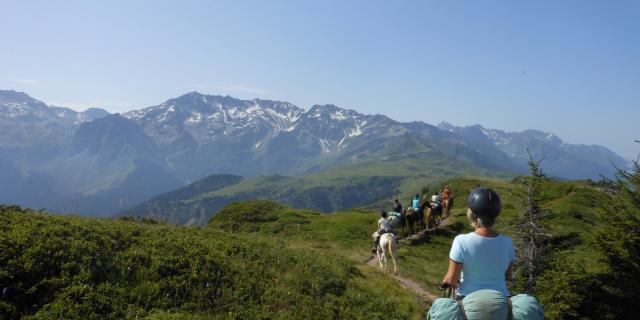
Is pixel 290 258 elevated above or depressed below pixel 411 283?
above

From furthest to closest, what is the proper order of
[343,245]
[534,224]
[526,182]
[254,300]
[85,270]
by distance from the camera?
[343,245]
[526,182]
[534,224]
[254,300]
[85,270]

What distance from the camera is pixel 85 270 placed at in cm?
1259

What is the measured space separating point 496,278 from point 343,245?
1104 inches

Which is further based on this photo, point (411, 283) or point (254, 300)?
point (411, 283)

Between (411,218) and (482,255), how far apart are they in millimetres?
31690

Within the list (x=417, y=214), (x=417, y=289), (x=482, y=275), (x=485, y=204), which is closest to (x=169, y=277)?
(x=482, y=275)

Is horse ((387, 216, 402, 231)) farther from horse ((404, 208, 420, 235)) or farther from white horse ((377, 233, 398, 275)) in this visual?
white horse ((377, 233, 398, 275))

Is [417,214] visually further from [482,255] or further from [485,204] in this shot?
[482,255]

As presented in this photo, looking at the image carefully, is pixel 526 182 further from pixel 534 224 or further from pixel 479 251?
pixel 479 251

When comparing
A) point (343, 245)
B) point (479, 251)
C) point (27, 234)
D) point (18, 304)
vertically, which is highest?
point (479, 251)

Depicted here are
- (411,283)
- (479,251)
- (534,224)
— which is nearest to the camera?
(479,251)

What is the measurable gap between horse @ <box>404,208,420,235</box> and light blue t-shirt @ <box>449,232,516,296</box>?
31.1m

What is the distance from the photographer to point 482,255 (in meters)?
7.43

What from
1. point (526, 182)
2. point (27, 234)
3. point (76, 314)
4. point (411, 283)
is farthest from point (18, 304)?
point (526, 182)
